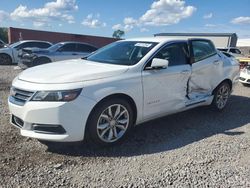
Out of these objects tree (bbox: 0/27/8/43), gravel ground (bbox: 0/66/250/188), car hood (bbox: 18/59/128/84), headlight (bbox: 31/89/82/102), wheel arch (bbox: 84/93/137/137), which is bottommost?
gravel ground (bbox: 0/66/250/188)

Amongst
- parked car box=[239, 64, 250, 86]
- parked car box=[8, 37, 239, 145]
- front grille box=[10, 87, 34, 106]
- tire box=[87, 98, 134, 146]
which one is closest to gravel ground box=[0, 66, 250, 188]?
tire box=[87, 98, 134, 146]

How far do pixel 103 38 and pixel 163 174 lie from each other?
31.5 meters

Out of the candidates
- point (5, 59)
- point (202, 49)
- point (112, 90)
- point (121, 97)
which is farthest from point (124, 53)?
point (5, 59)

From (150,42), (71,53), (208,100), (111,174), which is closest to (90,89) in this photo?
(111,174)

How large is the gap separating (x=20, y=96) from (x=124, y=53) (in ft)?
6.18

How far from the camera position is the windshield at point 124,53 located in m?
4.79

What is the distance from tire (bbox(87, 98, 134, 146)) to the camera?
403 cm

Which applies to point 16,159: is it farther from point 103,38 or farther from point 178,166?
point 103,38

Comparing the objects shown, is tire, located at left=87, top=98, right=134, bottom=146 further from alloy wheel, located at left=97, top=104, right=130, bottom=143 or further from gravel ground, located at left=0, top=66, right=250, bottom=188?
gravel ground, located at left=0, top=66, right=250, bottom=188

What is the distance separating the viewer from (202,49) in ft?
19.4

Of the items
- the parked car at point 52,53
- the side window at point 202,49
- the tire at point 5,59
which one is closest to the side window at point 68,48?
the parked car at point 52,53

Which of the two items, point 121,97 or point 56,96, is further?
point 121,97

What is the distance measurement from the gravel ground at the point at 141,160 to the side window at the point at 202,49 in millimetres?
1357

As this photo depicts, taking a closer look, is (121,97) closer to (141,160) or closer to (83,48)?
(141,160)
